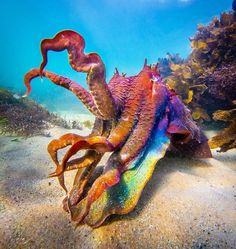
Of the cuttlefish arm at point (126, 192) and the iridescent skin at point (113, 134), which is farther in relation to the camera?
the cuttlefish arm at point (126, 192)

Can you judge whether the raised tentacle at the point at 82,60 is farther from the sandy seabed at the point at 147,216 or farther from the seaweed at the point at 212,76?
the seaweed at the point at 212,76

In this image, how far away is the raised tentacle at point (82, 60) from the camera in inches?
61.6

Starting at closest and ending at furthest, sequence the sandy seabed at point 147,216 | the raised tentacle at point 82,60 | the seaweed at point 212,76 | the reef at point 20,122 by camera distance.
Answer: the raised tentacle at point 82,60 → the sandy seabed at point 147,216 → the seaweed at point 212,76 → the reef at point 20,122

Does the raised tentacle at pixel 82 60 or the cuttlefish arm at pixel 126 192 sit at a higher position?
the raised tentacle at pixel 82 60

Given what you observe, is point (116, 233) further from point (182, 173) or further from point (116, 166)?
point (182, 173)

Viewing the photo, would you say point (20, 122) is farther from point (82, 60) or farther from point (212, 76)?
point (212, 76)

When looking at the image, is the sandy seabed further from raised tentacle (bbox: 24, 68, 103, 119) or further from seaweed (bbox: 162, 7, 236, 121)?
seaweed (bbox: 162, 7, 236, 121)

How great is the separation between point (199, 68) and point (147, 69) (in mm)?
4237

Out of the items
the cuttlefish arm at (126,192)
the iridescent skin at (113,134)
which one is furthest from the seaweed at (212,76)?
the cuttlefish arm at (126,192)

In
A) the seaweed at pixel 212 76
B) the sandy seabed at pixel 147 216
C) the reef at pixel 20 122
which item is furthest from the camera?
the reef at pixel 20 122

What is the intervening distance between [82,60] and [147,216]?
1502 mm

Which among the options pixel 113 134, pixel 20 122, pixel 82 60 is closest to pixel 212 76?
pixel 113 134

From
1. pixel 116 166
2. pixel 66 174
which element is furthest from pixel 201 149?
pixel 66 174

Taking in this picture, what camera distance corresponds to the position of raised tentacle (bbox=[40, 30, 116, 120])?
1564mm
